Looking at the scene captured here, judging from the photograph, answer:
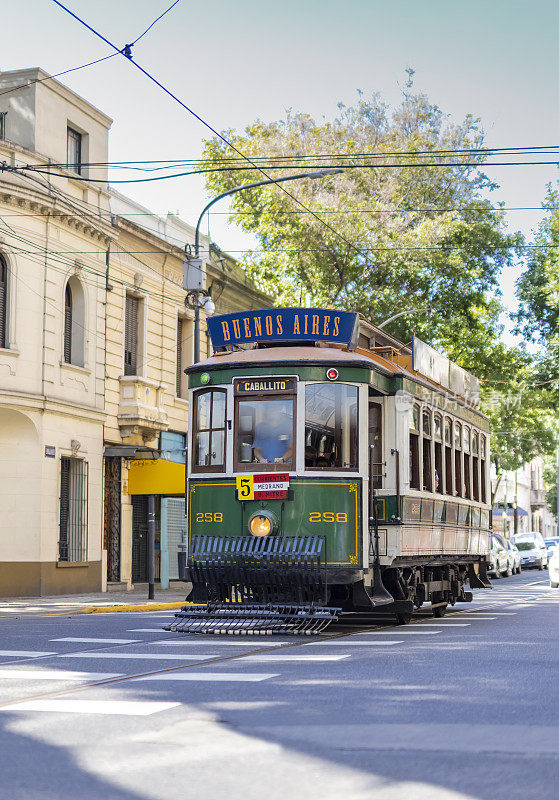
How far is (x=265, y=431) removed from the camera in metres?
14.3

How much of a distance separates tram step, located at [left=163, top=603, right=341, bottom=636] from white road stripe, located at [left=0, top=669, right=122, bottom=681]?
13.0ft

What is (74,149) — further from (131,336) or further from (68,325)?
(131,336)

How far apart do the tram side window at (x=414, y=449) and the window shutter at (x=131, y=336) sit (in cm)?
1359

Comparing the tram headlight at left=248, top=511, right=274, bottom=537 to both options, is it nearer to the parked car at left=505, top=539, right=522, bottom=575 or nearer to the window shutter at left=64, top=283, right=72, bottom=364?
the window shutter at left=64, top=283, right=72, bottom=364

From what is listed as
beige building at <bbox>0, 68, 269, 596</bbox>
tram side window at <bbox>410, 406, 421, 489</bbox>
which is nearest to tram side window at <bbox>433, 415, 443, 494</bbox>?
tram side window at <bbox>410, 406, 421, 489</bbox>

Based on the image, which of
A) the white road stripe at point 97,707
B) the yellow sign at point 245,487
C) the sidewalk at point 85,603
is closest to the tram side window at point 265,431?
the yellow sign at point 245,487

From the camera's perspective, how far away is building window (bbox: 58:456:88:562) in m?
25.3

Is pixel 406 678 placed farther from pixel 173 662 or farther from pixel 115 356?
pixel 115 356

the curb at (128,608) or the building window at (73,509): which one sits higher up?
the building window at (73,509)

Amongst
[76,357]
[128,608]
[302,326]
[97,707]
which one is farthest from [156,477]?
[97,707]

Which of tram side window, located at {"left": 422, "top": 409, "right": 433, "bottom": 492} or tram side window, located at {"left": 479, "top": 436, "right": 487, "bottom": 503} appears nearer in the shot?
tram side window, located at {"left": 422, "top": 409, "right": 433, "bottom": 492}

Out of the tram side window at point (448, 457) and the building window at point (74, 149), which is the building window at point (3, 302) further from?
the tram side window at point (448, 457)

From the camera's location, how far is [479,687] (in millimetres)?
8594

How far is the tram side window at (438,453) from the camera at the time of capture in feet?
56.5
